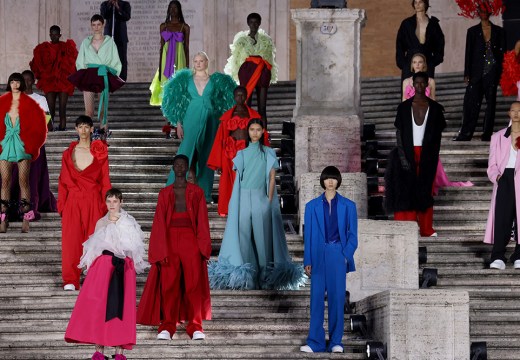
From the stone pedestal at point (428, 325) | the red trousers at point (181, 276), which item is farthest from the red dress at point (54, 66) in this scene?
the stone pedestal at point (428, 325)

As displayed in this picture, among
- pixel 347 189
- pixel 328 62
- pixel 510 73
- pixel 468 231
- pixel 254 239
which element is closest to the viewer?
pixel 254 239

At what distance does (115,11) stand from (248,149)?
660 cm

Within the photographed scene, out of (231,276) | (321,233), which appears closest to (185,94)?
(231,276)

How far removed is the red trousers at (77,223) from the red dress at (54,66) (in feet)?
17.9

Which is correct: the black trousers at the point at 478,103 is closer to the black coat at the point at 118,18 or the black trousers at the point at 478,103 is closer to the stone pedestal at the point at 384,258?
the stone pedestal at the point at 384,258

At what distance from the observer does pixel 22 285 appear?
666 inches

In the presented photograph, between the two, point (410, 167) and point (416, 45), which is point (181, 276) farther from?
point (416, 45)

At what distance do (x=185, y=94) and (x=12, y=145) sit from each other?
202 cm

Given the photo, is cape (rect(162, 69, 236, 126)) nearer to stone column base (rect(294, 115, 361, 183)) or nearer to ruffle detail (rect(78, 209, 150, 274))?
stone column base (rect(294, 115, 361, 183))

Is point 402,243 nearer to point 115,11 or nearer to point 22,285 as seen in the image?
point 22,285

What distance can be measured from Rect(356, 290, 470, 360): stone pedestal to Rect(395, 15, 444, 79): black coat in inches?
233

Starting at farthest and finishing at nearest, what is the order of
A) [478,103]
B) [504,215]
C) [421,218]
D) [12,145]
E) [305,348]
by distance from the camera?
[478,103] < [12,145] < [421,218] < [504,215] < [305,348]

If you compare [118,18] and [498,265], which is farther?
[118,18]

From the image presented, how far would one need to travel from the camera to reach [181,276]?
1573 centimetres
